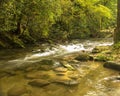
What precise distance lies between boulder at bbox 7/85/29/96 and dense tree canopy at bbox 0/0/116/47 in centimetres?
487

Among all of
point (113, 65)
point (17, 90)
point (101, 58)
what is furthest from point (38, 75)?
point (101, 58)

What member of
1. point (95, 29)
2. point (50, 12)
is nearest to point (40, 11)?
point (50, 12)

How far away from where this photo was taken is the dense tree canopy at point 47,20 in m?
11.3

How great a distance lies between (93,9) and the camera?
19531 mm

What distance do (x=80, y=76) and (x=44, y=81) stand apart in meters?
1.21

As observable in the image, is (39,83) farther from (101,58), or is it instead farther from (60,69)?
(101,58)

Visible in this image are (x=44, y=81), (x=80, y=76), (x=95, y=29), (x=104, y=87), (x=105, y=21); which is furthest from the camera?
(x=105, y=21)

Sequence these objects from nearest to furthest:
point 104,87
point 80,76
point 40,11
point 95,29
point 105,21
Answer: point 104,87 < point 80,76 < point 40,11 < point 95,29 < point 105,21

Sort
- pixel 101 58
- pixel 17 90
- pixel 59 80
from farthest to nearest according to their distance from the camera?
pixel 101 58 < pixel 59 80 < pixel 17 90

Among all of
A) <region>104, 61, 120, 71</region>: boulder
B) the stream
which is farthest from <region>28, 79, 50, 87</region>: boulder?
<region>104, 61, 120, 71</region>: boulder

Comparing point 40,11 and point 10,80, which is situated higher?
point 40,11

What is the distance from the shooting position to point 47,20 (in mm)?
13273

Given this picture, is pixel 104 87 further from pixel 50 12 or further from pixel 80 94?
pixel 50 12

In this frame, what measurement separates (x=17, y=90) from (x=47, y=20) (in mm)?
8333
